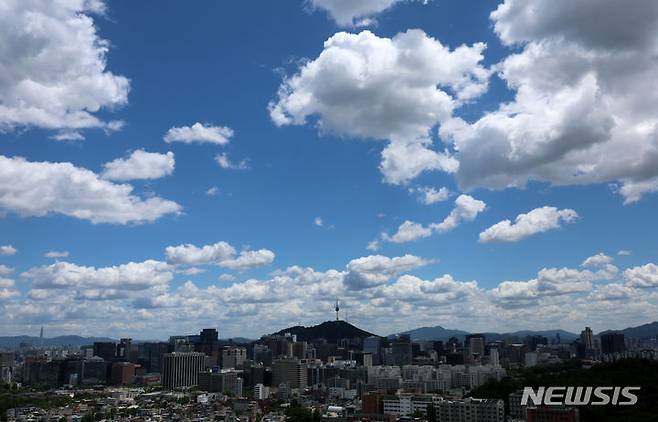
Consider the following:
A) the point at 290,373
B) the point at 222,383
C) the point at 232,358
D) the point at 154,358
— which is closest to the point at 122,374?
the point at 232,358

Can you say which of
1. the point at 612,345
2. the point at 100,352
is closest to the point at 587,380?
the point at 612,345

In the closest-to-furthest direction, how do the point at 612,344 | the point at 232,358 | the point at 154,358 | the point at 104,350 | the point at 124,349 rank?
the point at 612,344 → the point at 232,358 → the point at 154,358 → the point at 104,350 → the point at 124,349

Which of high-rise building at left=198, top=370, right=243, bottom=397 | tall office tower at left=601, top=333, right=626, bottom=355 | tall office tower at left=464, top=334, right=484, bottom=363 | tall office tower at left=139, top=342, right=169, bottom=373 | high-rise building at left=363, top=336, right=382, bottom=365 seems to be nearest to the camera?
high-rise building at left=198, top=370, right=243, bottom=397

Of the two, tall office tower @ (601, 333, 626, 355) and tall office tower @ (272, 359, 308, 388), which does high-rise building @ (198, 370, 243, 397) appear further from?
tall office tower @ (601, 333, 626, 355)

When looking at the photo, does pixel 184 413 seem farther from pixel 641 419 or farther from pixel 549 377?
pixel 641 419

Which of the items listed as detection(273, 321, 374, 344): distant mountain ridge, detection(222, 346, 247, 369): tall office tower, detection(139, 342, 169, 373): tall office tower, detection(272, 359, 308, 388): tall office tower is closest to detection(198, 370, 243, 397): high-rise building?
detection(272, 359, 308, 388): tall office tower

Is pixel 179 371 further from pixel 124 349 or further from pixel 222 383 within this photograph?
pixel 124 349

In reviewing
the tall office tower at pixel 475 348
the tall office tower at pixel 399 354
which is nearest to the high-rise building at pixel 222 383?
the tall office tower at pixel 399 354
